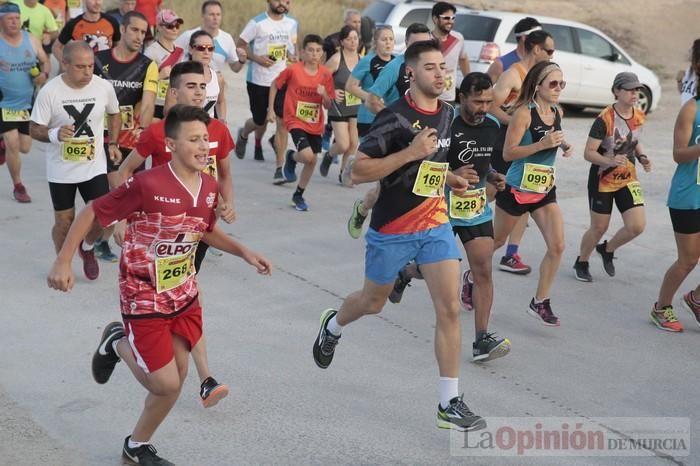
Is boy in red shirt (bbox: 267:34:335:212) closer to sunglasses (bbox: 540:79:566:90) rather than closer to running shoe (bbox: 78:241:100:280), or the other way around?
running shoe (bbox: 78:241:100:280)

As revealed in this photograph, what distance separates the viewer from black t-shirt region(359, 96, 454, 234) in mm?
5730

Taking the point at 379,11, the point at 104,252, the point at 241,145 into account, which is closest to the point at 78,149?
the point at 104,252

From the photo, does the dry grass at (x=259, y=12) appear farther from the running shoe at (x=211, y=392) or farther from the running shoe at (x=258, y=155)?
the running shoe at (x=211, y=392)

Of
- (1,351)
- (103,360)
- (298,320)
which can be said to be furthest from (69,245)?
(298,320)

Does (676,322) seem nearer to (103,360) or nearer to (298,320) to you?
(298,320)

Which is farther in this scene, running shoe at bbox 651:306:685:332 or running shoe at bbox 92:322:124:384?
running shoe at bbox 651:306:685:332

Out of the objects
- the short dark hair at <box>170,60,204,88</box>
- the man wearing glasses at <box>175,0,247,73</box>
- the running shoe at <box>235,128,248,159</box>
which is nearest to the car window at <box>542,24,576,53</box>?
the running shoe at <box>235,128,248,159</box>

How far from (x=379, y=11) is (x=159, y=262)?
567 inches

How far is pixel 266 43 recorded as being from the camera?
42.5 feet

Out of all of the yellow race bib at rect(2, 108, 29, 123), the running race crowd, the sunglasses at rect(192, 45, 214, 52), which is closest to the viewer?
the running race crowd

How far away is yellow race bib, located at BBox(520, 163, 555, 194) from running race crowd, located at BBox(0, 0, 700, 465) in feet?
0.04

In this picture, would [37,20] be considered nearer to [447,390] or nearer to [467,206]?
[467,206]

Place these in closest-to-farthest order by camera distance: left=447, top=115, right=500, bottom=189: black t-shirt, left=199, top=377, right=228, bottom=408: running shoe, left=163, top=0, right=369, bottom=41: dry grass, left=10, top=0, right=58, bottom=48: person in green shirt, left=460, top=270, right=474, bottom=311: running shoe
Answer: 1. left=199, top=377, right=228, bottom=408: running shoe
2. left=447, top=115, right=500, bottom=189: black t-shirt
3. left=460, top=270, right=474, bottom=311: running shoe
4. left=10, top=0, right=58, bottom=48: person in green shirt
5. left=163, top=0, right=369, bottom=41: dry grass

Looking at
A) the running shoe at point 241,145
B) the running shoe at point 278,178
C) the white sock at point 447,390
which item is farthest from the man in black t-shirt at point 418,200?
the running shoe at point 241,145
